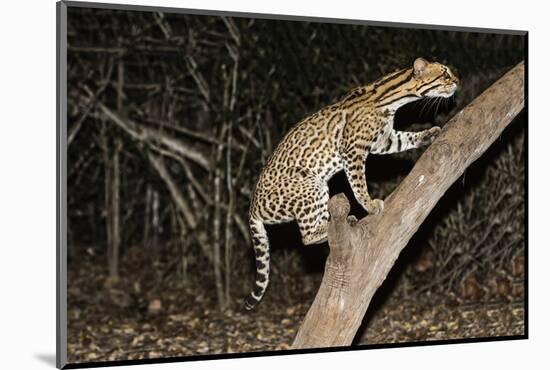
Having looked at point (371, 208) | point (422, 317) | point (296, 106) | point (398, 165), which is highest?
point (296, 106)

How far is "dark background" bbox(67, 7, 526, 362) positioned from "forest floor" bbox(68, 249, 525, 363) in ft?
0.05

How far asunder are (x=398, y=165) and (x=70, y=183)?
2861 mm

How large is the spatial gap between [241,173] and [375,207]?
195 cm

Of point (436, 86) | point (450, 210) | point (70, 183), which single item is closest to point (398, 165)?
point (450, 210)

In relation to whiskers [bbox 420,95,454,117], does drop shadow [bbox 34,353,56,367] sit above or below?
below

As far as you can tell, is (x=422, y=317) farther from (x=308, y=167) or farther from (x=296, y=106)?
(x=308, y=167)

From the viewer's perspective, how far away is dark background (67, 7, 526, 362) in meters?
5.73

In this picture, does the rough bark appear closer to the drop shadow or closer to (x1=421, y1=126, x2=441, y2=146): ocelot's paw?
(x1=421, y1=126, x2=441, y2=146): ocelot's paw

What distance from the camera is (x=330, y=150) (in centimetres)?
436

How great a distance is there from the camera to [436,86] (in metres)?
4.37

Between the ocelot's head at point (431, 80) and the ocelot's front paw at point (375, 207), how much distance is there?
0.57 metres

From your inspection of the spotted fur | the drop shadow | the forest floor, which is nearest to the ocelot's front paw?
the spotted fur

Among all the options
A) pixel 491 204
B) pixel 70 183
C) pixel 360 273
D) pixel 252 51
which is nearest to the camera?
pixel 360 273

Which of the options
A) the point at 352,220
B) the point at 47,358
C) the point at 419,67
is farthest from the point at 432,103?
the point at 47,358
